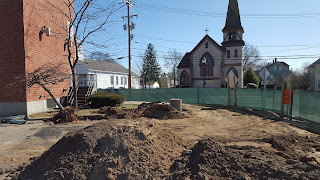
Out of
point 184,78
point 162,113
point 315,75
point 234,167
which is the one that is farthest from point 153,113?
point 315,75

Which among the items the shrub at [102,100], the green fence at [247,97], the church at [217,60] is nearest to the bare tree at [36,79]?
the shrub at [102,100]

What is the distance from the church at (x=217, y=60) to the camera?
1853 inches

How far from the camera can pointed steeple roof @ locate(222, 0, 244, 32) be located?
49141mm

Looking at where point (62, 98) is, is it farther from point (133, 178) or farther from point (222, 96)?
point (133, 178)

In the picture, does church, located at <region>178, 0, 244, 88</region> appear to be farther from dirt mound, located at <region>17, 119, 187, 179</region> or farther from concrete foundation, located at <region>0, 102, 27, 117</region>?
dirt mound, located at <region>17, 119, 187, 179</region>

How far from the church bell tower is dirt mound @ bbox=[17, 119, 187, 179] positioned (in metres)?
43.2

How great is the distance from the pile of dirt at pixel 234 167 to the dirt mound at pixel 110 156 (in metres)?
0.41

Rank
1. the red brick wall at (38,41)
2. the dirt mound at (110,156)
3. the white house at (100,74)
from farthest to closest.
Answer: the white house at (100,74) → the red brick wall at (38,41) → the dirt mound at (110,156)

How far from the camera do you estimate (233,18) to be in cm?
5016

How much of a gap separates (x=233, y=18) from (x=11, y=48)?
4714 cm

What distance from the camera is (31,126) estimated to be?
10359 millimetres

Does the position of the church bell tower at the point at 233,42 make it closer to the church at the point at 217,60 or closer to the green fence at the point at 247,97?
the church at the point at 217,60

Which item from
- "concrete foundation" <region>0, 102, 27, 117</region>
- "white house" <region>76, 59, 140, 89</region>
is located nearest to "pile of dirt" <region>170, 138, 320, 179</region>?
"concrete foundation" <region>0, 102, 27, 117</region>

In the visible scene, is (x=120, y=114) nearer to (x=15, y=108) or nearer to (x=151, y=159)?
(x=15, y=108)
